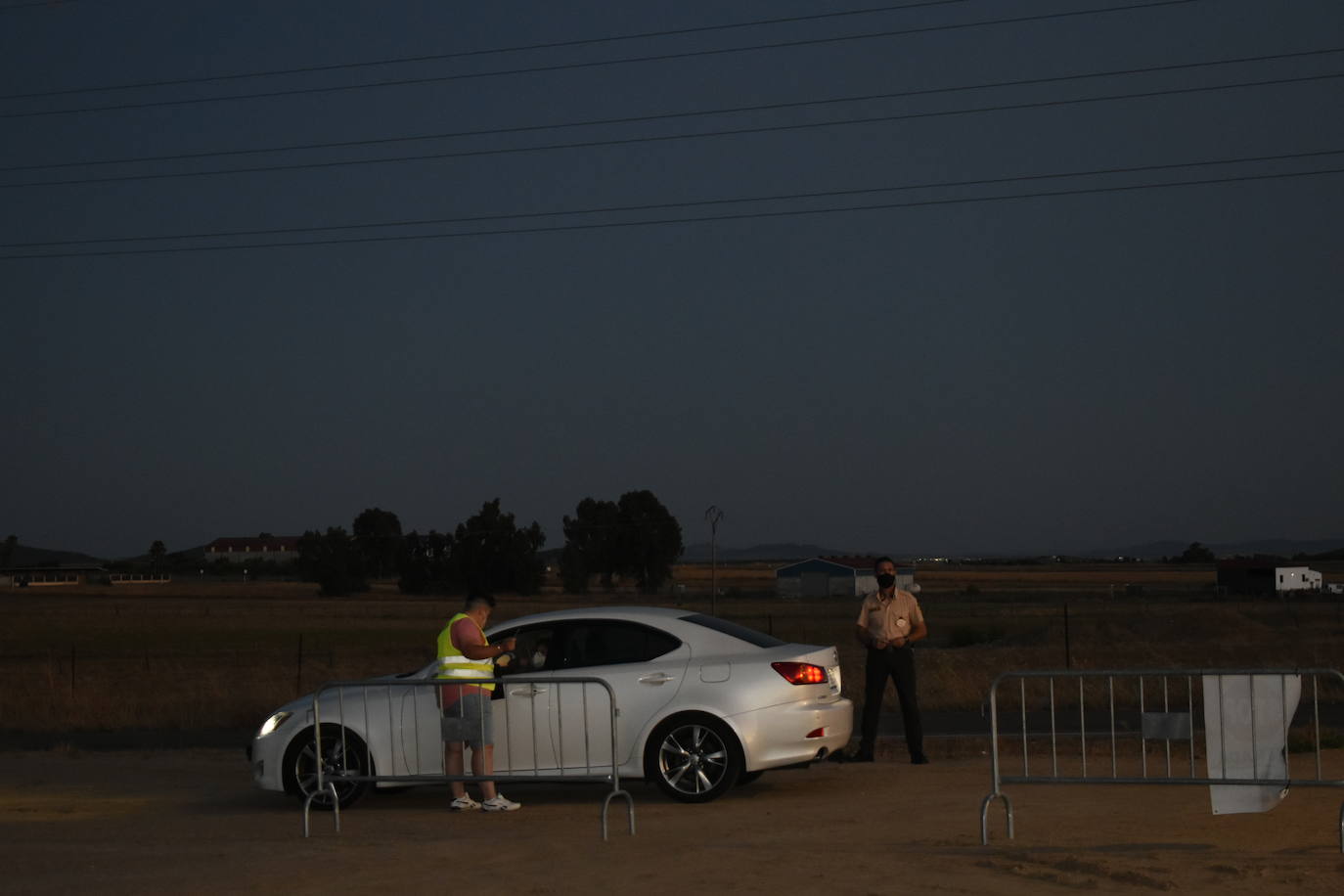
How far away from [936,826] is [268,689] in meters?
18.5

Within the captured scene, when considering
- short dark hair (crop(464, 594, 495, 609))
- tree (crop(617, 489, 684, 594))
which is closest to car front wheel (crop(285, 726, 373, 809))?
short dark hair (crop(464, 594, 495, 609))

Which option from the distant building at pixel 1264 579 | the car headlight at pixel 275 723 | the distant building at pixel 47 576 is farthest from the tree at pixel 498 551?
the car headlight at pixel 275 723

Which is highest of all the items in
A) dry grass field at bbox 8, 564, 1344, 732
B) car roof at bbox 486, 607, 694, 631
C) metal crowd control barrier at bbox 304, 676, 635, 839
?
car roof at bbox 486, 607, 694, 631

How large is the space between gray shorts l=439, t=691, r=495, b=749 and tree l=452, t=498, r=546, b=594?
100 metres

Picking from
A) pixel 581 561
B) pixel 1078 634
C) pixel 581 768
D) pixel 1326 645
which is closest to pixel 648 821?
pixel 581 768

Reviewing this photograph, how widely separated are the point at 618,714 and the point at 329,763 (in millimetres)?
2382

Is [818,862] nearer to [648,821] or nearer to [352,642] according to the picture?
[648,821]

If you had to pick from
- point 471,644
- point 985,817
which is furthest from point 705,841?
point 471,644

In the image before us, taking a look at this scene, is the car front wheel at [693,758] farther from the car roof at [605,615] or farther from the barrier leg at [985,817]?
the barrier leg at [985,817]

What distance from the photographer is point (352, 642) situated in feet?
160

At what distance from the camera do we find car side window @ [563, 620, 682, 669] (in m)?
11.9

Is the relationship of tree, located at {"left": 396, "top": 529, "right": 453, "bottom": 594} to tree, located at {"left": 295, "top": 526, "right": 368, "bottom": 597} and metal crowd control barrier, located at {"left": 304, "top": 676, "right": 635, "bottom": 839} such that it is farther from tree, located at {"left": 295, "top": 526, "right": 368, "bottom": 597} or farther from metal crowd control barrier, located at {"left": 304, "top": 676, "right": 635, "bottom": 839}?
metal crowd control barrier, located at {"left": 304, "top": 676, "right": 635, "bottom": 839}

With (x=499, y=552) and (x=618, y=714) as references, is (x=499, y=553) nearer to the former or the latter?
(x=499, y=552)

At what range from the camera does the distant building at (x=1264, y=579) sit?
301ft
